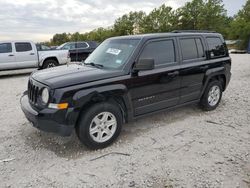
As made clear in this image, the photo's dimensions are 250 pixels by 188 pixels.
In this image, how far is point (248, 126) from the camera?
4.67 metres

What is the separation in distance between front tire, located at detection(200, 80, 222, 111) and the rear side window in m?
0.79

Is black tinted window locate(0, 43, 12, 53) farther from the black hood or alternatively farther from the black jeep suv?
the black hood

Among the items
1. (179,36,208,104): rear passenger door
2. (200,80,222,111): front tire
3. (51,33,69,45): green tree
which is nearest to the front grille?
→ (179,36,208,104): rear passenger door

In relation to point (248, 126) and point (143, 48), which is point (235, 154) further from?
point (143, 48)

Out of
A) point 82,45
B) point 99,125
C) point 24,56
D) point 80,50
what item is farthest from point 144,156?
point 82,45

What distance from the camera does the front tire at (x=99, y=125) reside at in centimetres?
359

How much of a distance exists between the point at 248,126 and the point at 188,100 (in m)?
1.23

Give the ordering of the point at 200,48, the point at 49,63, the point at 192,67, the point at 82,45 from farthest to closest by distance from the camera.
A: the point at 82,45 < the point at 49,63 < the point at 200,48 < the point at 192,67

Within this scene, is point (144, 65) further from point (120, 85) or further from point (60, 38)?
point (60, 38)

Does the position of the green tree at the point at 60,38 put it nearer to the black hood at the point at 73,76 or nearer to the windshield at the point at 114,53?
the windshield at the point at 114,53

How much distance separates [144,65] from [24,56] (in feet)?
29.7

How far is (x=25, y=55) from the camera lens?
11336 mm

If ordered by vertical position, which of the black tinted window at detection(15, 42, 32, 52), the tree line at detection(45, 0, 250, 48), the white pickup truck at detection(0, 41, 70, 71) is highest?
the tree line at detection(45, 0, 250, 48)

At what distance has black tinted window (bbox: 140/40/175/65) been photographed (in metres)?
4.26
